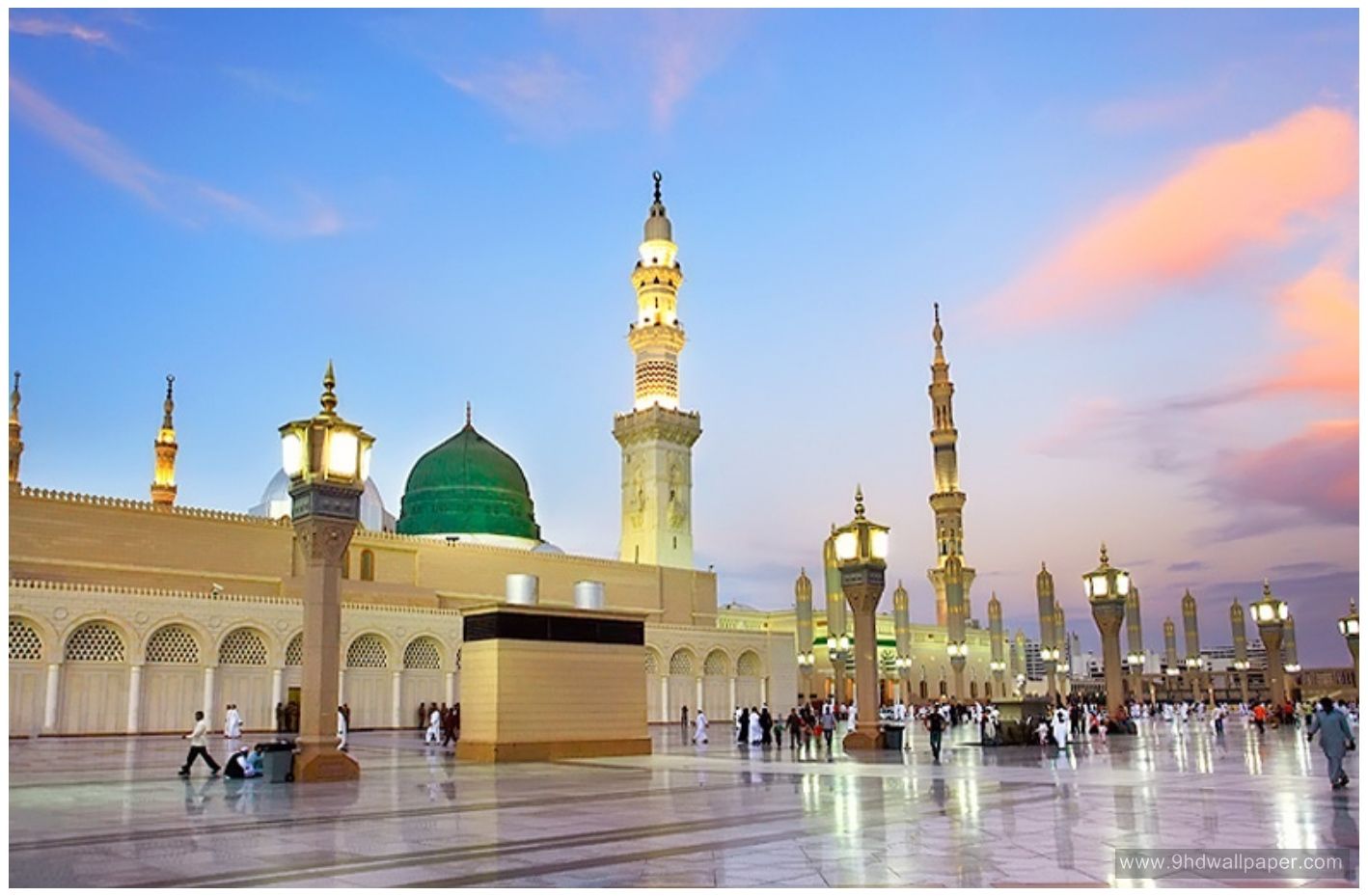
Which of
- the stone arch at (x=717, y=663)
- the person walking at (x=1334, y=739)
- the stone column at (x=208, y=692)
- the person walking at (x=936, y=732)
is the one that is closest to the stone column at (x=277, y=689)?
the stone column at (x=208, y=692)

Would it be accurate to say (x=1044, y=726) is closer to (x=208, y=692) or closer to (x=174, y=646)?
(x=208, y=692)

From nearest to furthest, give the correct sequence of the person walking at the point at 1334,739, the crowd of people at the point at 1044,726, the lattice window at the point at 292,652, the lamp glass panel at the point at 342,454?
the person walking at the point at 1334,739 < the crowd of people at the point at 1044,726 < the lamp glass panel at the point at 342,454 < the lattice window at the point at 292,652

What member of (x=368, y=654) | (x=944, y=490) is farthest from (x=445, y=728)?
(x=944, y=490)

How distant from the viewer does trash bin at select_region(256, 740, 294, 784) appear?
41.4ft

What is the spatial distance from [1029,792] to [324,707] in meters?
7.27

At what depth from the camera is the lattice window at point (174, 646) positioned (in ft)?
94.5

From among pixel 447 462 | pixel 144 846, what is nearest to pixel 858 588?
pixel 144 846

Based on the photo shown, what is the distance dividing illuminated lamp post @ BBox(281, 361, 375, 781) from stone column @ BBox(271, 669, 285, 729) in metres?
18.2

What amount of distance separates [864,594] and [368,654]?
17710 millimetres

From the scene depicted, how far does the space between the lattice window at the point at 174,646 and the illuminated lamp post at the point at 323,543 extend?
17245 mm

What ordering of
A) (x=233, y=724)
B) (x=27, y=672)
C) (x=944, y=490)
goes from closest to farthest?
(x=233, y=724)
(x=27, y=672)
(x=944, y=490)

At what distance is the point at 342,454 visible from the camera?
13.7 meters

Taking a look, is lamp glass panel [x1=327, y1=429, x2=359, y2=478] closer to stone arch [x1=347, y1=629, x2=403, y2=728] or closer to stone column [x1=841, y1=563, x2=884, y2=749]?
stone column [x1=841, y1=563, x2=884, y2=749]

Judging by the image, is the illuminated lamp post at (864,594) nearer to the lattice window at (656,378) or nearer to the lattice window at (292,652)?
the lattice window at (292,652)
